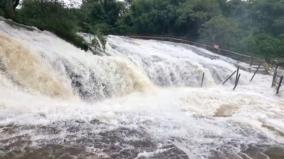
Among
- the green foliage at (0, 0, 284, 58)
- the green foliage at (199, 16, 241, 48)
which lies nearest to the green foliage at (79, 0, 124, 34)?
the green foliage at (0, 0, 284, 58)

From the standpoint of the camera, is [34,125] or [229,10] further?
[229,10]

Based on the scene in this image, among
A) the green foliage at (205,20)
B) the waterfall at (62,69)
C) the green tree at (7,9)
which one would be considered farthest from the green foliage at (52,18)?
the green foliage at (205,20)

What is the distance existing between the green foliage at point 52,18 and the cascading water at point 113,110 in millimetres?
595

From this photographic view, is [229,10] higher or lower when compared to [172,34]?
higher

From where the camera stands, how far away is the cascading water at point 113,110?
21.3ft

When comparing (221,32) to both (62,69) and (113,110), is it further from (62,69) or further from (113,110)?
(113,110)

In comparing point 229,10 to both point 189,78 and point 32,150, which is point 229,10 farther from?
point 32,150

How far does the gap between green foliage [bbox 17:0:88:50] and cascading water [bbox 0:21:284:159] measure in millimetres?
595

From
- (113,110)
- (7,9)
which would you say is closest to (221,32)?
(7,9)

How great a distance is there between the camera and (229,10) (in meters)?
33.3

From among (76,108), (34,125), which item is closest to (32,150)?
(34,125)

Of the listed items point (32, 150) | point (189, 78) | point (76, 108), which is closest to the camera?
point (32, 150)

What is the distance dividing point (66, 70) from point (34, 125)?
3.59 meters

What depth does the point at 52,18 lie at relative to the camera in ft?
44.8
